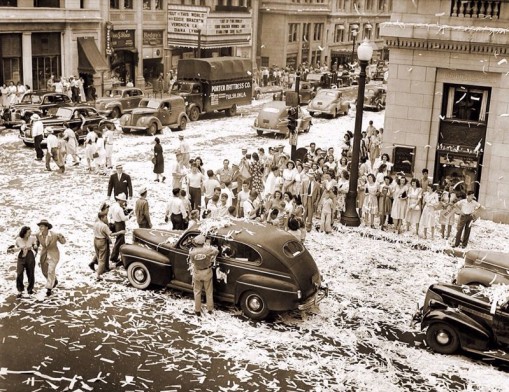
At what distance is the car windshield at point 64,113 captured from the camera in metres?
27.8

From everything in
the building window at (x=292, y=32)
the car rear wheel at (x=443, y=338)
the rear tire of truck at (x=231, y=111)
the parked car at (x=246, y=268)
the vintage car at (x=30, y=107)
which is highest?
the building window at (x=292, y=32)

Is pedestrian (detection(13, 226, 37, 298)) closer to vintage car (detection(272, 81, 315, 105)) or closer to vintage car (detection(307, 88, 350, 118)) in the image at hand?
vintage car (detection(307, 88, 350, 118))

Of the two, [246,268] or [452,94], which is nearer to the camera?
[246,268]

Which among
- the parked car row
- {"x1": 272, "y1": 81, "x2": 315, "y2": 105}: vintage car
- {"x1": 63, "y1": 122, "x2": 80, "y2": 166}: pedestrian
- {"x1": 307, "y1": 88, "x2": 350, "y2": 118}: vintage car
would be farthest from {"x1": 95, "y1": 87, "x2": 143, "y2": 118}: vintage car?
the parked car row

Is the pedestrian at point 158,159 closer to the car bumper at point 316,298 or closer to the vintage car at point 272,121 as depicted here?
the car bumper at point 316,298

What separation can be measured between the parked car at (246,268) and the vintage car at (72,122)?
13.8 metres

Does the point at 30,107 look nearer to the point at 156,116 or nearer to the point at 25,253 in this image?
the point at 156,116

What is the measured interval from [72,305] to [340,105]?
28703mm

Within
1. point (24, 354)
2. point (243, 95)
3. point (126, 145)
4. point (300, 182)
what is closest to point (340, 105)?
point (243, 95)

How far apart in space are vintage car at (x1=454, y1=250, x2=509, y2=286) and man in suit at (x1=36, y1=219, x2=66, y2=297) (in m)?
8.08

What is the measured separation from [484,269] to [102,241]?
7938mm

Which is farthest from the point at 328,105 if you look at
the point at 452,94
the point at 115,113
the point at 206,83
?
the point at 452,94

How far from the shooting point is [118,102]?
34.2m

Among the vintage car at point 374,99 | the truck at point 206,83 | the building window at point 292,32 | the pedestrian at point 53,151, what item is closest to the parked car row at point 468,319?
the pedestrian at point 53,151
